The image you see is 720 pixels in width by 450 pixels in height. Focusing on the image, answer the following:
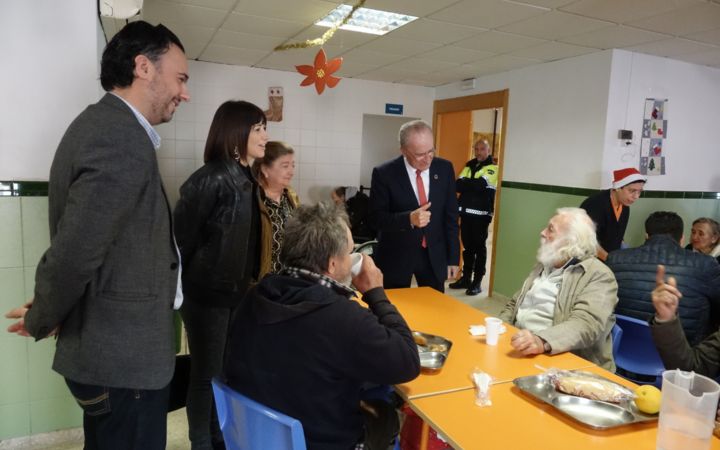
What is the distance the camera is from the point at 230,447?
1372 millimetres

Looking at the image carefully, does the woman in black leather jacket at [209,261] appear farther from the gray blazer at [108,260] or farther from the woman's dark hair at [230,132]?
the gray blazer at [108,260]

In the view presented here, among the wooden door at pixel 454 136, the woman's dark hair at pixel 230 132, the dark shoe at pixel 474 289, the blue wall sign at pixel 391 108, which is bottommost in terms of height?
the dark shoe at pixel 474 289

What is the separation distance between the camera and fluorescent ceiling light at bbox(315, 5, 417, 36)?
3488 mm

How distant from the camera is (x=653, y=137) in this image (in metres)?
4.43

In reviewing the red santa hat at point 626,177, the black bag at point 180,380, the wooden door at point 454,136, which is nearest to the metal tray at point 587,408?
the black bag at point 180,380

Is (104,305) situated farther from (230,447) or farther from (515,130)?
(515,130)

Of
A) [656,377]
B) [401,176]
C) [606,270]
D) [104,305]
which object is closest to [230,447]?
[104,305]

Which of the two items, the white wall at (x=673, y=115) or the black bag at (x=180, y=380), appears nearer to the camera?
the black bag at (x=180, y=380)

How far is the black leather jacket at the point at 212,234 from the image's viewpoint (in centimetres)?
196

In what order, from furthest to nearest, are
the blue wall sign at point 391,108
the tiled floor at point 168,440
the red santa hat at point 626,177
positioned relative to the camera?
the blue wall sign at point 391,108
the red santa hat at point 626,177
the tiled floor at point 168,440

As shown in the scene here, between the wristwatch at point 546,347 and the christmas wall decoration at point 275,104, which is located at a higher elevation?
the christmas wall decoration at point 275,104

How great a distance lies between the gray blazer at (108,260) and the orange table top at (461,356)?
29.1 inches

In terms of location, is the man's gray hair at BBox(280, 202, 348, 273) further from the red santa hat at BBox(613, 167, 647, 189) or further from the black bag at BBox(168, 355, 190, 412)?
the red santa hat at BBox(613, 167, 647, 189)

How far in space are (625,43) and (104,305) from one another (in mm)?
4150
